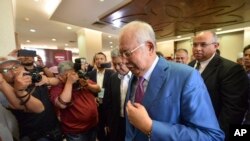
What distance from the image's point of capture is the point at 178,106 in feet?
2.92

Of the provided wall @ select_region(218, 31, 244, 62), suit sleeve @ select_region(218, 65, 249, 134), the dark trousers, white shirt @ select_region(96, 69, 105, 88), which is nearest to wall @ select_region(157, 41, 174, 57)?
wall @ select_region(218, 31, 244, 62)

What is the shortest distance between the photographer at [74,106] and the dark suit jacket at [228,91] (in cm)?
122

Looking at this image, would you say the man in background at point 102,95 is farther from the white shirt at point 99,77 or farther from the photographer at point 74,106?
the photographer at point 74,106

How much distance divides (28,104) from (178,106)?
1133 mm

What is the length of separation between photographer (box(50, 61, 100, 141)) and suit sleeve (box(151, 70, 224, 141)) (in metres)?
1.23

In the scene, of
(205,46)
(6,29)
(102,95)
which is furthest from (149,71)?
(6,29)

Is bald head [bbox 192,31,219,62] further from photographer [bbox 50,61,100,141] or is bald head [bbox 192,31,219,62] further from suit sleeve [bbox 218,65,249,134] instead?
photographer [bbox 50,61,100,141]

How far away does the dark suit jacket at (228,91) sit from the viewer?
5.59ft

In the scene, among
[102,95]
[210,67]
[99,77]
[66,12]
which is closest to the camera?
[210,67]

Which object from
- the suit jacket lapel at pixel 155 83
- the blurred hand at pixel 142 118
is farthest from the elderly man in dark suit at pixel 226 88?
the blurred hand at pixel 142 118

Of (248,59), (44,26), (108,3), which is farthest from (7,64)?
(44,26)

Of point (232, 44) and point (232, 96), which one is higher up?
point (232, 44)

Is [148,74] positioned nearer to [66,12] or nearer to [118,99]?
[118,99]

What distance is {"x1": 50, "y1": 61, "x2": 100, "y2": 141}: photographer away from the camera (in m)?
1.91
